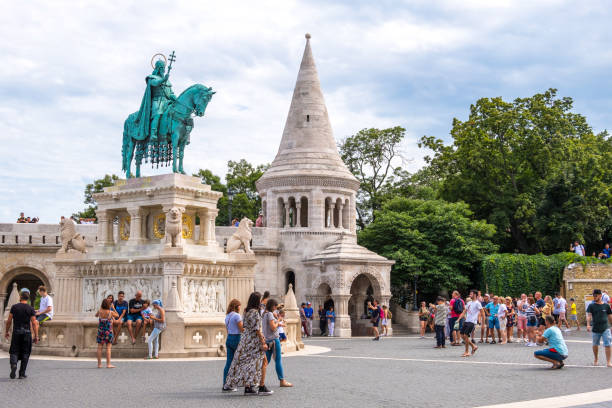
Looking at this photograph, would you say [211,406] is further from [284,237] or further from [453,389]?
[284,237]

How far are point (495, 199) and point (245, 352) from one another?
32.9m

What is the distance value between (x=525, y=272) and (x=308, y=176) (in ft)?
38.3

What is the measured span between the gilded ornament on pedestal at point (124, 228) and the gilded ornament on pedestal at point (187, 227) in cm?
191

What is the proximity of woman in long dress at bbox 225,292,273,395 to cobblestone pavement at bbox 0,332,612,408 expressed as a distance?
0.25 metres

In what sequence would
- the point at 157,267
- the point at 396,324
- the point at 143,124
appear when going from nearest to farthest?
→ the point at 157,267, the point at 143,124, the point at 396,324

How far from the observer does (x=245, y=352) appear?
420 inches

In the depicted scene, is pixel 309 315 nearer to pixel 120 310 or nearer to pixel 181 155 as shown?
pixel 181 155

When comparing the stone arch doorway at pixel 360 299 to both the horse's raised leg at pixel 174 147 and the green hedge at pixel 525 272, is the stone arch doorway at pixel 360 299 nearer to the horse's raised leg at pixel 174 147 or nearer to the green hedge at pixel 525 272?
the green hedge at pixel 525 272

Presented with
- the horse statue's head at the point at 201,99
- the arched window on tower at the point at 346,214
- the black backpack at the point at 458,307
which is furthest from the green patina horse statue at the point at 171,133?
the arched window on tower at the point at 346,214

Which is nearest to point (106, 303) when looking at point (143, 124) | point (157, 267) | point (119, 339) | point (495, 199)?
point (119, 339)

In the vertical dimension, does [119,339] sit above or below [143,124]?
below

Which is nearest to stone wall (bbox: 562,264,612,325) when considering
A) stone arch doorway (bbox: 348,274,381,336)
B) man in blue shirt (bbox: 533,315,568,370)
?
stone arch doorway (bbox: 348,274,381,336)

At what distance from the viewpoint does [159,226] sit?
20812mm

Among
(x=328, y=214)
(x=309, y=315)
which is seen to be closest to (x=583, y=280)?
(x=328, y=214)
